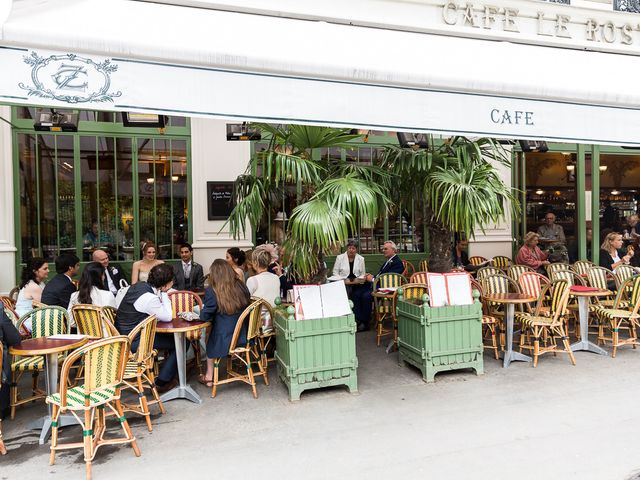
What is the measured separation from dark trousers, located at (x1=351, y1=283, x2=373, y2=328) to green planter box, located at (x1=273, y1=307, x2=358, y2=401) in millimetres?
2908

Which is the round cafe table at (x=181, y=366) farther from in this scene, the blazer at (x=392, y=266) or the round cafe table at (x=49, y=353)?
the blazer at (x=392, y=266)

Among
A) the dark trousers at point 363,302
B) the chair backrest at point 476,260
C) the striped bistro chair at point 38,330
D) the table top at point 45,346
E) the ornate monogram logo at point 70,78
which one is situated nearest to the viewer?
the ornate monogram logo at point 70,78

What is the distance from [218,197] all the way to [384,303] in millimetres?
3478

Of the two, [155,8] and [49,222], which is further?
[49,222]

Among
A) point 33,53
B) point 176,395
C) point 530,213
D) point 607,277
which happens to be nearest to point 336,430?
point 176,395

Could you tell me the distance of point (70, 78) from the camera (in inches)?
101

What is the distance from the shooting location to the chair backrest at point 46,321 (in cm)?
448

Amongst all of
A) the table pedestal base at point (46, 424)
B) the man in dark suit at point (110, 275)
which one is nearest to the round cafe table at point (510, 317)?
the table pedestal base at point (46, 424)

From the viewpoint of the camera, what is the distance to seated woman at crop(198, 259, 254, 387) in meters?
4.75

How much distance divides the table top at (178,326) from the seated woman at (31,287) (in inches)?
68.9

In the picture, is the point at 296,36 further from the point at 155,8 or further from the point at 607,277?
the point at 607,277

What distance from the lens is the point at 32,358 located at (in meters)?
4.38

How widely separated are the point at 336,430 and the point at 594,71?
3.79 meters

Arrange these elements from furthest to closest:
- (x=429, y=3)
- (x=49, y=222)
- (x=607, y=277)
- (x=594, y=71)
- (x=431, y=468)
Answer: (x=49, y=222), (x=607, y=277), (x=429, y=3), (x=594, y=71), (x=431, y=468)
